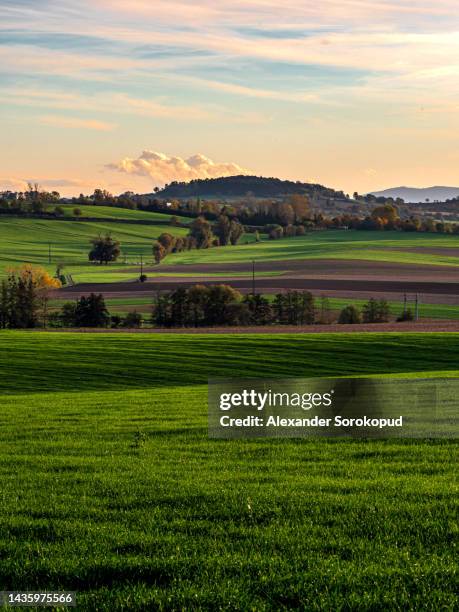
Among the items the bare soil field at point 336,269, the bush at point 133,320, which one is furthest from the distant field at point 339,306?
the bare soil field at point 336,269

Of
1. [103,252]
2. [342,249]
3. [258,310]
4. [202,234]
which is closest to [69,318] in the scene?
[258,310]

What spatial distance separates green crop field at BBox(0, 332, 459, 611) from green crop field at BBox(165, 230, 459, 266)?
414ft

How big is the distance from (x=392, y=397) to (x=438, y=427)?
4.32 meters

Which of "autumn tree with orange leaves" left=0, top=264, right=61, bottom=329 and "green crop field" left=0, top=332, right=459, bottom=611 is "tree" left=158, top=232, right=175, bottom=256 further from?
"green crop field" left=0, top=332, right=459, bottom=611

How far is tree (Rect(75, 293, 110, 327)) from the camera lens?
88.0 m

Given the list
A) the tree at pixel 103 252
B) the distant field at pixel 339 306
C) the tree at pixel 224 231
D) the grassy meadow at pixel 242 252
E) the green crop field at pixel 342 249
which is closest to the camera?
the distant field at pixel 339 306

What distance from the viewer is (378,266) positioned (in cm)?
13138

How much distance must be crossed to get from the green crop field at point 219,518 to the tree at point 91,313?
67.1 meters

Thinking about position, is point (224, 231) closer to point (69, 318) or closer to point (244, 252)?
point (244, 252)

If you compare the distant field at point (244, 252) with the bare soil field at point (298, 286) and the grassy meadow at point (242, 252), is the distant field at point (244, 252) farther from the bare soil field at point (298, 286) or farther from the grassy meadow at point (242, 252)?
the bare soil field at point (298, 286)

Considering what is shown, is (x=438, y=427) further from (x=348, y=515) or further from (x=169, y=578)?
Answer: (x=169, y=578)

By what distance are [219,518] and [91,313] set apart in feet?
260

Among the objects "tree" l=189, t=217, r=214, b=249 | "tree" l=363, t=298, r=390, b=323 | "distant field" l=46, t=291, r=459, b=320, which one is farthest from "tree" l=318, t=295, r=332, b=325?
"tree" l=189, t=217, r=214, b=249

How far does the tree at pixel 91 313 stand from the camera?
8800 cm
